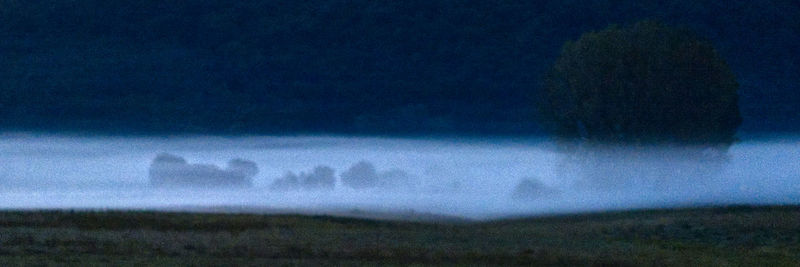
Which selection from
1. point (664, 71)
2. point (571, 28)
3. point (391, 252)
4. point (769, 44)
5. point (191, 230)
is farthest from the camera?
point (769, 44)

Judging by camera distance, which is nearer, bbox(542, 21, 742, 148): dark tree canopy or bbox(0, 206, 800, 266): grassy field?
bbox(0, 206, 800, 266): grassy field

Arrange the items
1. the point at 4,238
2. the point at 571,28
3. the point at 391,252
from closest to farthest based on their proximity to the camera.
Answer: the point at 391,252 < the point at 4,238 < the point at 571,28

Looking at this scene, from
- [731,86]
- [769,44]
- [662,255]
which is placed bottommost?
[662,255]

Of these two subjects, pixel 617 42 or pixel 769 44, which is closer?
pixel 617 42

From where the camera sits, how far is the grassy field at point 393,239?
24.5 m

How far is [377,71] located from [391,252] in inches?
1174

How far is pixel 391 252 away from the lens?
2523cm

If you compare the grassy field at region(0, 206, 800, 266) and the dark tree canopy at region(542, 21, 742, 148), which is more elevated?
the dark tree canopy at region(542, 21, 742, 148)

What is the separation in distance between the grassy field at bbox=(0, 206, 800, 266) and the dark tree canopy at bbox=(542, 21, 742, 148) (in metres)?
6.84

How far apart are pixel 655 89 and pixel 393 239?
1960cm

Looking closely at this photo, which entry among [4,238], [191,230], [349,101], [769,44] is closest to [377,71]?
[349,101]

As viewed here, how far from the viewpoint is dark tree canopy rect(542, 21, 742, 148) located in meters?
46.2

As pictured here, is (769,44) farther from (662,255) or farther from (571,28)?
(662,255)

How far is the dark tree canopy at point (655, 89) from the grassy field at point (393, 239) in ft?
22.4
